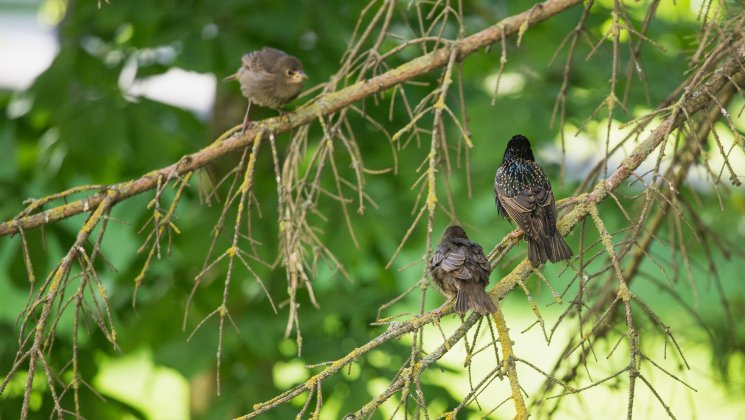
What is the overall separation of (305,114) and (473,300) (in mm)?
961

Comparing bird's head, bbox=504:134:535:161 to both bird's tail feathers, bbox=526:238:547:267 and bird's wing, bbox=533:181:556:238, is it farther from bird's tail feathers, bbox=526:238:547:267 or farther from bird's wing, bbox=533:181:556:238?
bird's tail feathers, bbox=526:238:547:267

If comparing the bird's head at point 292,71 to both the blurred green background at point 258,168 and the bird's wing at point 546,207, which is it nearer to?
the blurred green background at point 258,168

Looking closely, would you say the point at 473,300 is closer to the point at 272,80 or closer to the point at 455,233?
the point at 455,233

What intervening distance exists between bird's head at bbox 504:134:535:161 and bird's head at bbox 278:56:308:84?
94 centimetres

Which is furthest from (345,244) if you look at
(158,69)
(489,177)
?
(158,69)

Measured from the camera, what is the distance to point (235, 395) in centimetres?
485

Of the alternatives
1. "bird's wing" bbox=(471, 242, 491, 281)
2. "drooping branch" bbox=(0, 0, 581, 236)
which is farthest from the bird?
"drooping branch" bbox=(0, 0, 581, 236)

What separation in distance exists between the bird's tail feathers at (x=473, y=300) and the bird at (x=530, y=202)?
0.19 m

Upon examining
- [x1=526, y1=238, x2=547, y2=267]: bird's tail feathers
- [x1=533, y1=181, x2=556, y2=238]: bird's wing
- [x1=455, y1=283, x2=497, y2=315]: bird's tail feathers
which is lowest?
[x1=455, y1=283, x2=497, y2=315]: bird's tail feathers

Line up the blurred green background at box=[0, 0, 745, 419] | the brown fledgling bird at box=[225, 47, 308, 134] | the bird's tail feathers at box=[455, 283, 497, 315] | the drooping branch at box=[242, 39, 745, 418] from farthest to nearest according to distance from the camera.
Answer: the blurred green background at box=[0, 0, 745, 419], the brown fledgling bird at box=[225, 47, 308, 134], the drooping branch at box=[242, 39, 745, 418], the bird's tail feathers at box=[455, 283, 497, 315]

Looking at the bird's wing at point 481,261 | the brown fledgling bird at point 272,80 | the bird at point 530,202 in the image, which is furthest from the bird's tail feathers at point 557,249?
the brown fledgling bird at point 272,80

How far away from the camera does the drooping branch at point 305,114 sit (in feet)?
9.36

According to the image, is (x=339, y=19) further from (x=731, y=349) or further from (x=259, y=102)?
(x=731, y=349)

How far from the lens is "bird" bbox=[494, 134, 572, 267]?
9.03 feet
